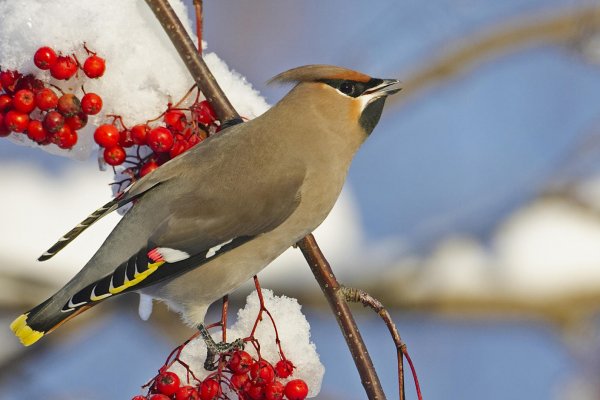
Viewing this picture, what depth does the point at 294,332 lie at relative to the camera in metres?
2.74

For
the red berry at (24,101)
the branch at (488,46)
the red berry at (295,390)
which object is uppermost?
the branch at (488,46)

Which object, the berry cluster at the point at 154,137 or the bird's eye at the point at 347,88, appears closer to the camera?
the berry cluster at the point at 154,137

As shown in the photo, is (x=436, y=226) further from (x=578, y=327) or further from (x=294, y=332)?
(x=294, y=332)

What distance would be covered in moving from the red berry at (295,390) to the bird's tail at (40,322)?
1.80 feet

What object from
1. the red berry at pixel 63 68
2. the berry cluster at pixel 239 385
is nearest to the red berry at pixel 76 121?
the red berry at pixel 63 68

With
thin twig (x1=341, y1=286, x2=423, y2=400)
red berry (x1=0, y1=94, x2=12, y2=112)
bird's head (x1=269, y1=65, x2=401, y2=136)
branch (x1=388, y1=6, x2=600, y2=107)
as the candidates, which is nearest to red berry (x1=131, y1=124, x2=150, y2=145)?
red berry (x1=0, y1=94, x2=12, y2=112)

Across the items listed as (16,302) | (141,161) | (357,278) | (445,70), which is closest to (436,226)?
(357,278)

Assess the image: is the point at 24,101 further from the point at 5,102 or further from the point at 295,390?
the point at 295,390

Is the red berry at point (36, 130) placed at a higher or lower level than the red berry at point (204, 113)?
higher

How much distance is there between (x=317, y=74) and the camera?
2980 millimetres

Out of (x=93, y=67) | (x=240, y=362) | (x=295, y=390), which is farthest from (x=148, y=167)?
(x=295, y=390)

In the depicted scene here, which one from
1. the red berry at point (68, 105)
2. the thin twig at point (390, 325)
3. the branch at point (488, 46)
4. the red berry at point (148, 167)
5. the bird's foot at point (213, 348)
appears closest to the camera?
the thin twig at point (390, 325)

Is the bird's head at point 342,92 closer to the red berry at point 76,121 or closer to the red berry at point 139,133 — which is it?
the red berry at point 139,133

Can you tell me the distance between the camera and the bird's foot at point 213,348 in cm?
263
